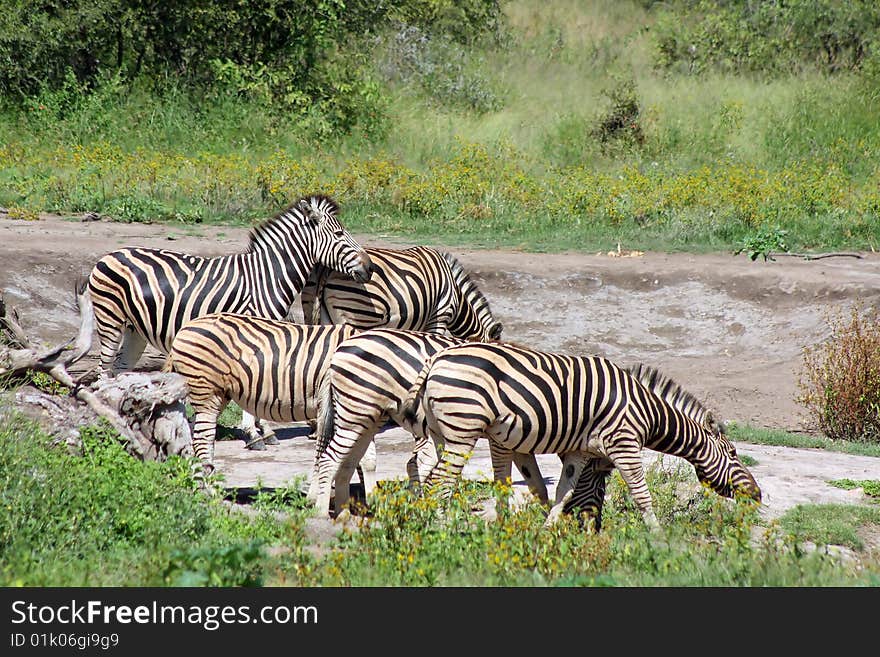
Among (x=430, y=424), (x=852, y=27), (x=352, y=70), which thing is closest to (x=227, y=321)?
(x=430, y=424)

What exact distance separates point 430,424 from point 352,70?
1563 cm

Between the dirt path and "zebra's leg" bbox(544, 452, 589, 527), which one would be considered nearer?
"zebra's leg" bbox(544, 452, 589, 527)

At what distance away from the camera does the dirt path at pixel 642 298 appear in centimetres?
1289

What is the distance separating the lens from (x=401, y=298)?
35.0 ft

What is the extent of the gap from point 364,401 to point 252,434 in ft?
9.03

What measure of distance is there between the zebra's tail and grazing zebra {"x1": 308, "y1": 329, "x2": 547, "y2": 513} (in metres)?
0.03

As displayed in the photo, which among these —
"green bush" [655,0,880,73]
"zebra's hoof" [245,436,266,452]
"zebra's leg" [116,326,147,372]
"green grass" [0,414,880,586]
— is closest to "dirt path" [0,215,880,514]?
"zebra's leg" [116,326,147,372]

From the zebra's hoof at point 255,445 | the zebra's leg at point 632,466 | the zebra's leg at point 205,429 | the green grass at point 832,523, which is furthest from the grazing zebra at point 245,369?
the green grass at point 832,523

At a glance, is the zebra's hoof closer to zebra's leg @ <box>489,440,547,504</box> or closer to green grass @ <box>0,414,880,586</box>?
green grass @ <box>0,414,880,586</box>

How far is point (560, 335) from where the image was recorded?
13.7m

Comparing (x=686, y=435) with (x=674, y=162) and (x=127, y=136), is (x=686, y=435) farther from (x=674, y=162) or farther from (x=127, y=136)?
(x=127, y=136)

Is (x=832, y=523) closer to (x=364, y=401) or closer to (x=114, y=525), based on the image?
(x=364, y=401)

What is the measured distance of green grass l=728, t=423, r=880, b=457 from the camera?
10.4 m

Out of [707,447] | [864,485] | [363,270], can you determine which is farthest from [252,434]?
[864,485]
